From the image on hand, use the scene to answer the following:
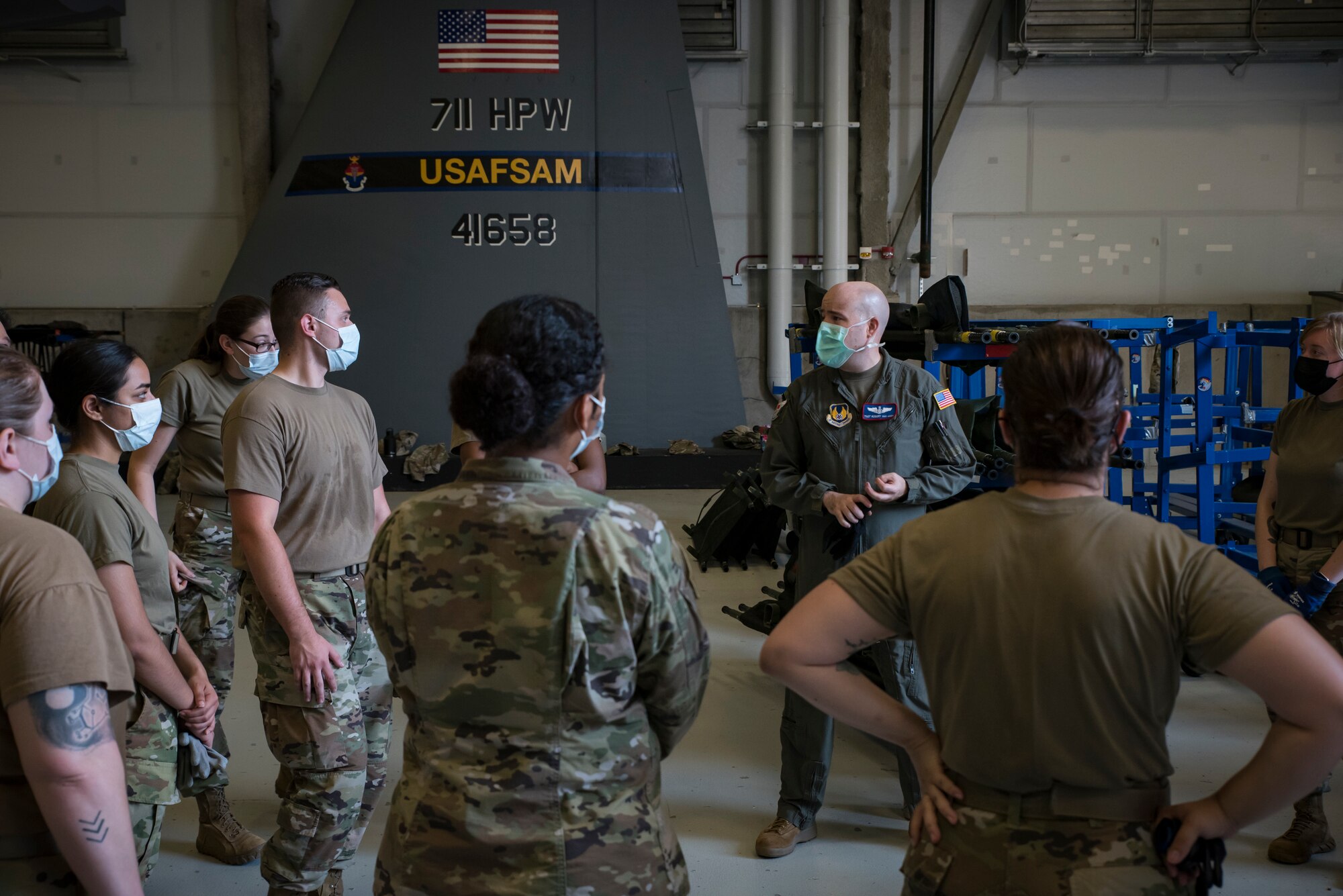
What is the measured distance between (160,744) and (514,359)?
143 cm

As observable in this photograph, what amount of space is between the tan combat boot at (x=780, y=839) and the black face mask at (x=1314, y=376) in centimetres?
192

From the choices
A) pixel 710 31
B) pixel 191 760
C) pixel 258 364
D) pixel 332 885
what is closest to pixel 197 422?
pixel 258 364

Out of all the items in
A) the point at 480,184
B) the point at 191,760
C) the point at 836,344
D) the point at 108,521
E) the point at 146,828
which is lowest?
the point at 146,828

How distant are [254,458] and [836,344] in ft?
5.23

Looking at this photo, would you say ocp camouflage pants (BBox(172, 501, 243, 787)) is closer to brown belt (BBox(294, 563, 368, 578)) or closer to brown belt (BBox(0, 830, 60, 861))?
brown belt (BBox(294, 563, 368, 578))

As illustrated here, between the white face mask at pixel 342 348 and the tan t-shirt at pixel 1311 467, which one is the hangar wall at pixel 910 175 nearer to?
the tan t-shirt at pixel 1311 467

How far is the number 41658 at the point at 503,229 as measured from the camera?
7.89 meters

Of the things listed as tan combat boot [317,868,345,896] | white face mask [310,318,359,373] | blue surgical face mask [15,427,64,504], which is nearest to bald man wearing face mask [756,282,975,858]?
tan combat boot [317,868,345,896]

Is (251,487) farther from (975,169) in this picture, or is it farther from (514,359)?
(975,169)

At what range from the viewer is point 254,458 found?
217 centimetres

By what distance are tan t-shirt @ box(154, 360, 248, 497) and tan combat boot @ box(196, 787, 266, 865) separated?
861 millimetres

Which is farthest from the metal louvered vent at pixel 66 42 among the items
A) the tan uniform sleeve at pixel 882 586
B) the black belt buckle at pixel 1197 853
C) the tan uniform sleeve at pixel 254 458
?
the black belt buckle at pixel 1197 853

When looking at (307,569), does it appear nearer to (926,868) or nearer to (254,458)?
(254,458)

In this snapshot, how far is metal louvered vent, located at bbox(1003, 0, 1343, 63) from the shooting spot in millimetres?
8766
